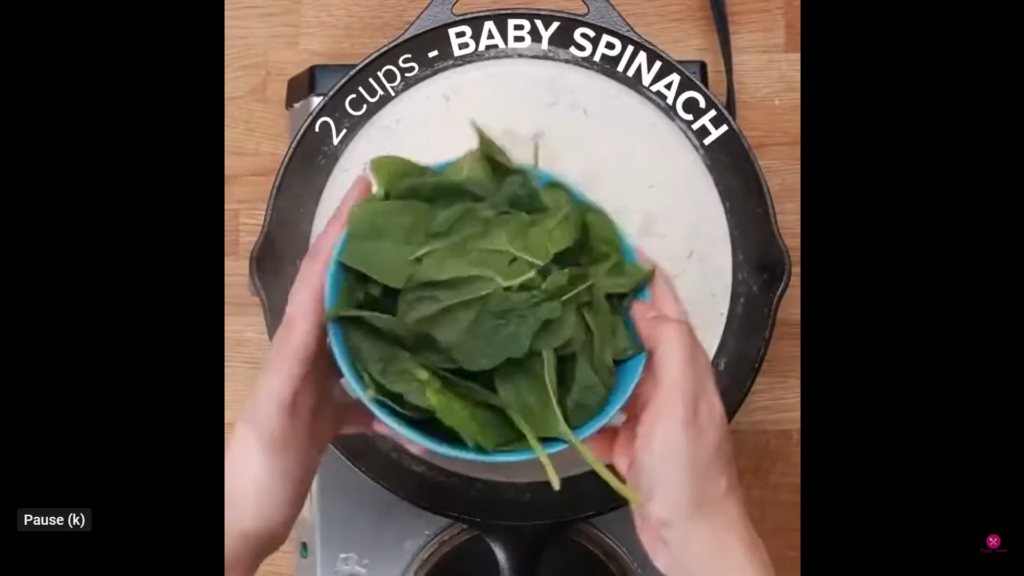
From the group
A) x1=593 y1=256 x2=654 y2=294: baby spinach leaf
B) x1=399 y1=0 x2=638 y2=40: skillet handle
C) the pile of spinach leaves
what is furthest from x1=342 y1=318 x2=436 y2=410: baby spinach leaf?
x1=399 y1=0 x2=638 y2=40: skillet handle

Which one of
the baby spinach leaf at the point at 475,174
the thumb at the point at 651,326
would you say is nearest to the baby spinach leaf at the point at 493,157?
the baby spinach leaf at the point at 475,174

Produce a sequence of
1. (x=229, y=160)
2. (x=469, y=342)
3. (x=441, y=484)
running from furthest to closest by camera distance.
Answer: (x=229, y=160), (x=441, y=484), (x=469, y=342)

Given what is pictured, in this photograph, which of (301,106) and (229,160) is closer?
(301,106)

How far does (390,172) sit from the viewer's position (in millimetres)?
492

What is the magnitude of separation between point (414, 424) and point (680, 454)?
156 millimetres

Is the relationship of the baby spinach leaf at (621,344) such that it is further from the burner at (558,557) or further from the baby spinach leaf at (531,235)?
the burner at (558,557)

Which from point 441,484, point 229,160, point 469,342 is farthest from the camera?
point 229,160

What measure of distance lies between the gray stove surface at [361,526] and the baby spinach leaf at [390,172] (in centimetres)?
22

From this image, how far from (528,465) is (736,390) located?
14cm

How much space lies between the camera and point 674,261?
62cm

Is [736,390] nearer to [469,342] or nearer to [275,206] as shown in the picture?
[469,342]

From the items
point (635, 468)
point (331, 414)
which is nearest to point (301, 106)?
point (331, 414)

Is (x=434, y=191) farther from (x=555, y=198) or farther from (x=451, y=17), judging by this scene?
(x=451, y=17)

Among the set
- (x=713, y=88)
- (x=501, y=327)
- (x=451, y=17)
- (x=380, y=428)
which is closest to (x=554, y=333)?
(x=501, y=327)
